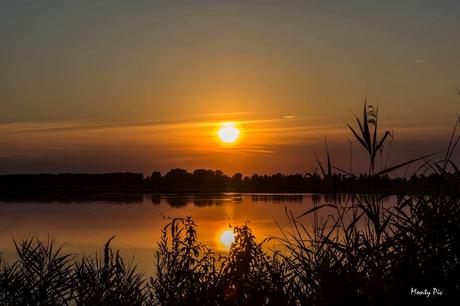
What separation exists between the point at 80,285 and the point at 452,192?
4.37m

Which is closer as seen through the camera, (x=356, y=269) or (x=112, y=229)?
(x=356, y=269)

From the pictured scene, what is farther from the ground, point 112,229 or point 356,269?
point 356,269

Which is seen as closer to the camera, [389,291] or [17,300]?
[389,291]

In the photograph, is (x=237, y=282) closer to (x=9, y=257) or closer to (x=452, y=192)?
(x=452, y=192)

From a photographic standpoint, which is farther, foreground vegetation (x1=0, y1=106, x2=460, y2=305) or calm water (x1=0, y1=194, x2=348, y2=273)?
calm water (x1=0, y1=194, x2=348, y2=273)

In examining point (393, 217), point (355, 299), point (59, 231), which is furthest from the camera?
point (59, 231)

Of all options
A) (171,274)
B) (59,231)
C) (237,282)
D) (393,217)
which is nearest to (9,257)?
(59,231)

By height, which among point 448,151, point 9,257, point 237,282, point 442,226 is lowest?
point 9,257

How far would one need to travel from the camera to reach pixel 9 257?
79.7 feet

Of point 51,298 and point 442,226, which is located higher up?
point 442,226

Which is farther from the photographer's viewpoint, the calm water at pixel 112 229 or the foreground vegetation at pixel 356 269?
the calm water at pixel 112 229

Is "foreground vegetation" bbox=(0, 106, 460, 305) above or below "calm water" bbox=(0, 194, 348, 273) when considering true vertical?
above

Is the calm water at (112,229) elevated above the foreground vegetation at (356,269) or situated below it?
below

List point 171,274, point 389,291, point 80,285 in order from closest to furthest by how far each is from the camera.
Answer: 1. point 389,291
2. point 80,285
3. point 171,274
